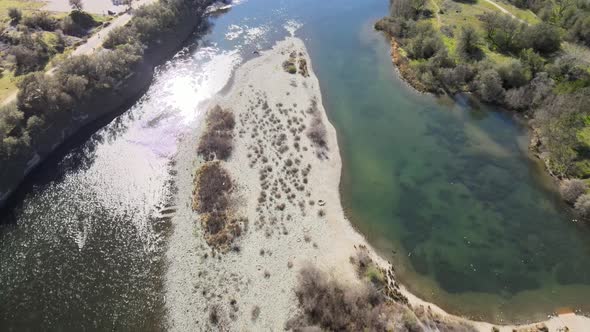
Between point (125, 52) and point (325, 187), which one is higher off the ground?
point (125, 52)

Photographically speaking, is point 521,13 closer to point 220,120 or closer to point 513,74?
point 513,74

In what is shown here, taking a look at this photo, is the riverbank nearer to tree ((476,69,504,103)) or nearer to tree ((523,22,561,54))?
tree ((476,69,504,103))

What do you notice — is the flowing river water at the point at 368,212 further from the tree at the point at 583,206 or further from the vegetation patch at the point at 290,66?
the vegetation patch at the point at 290,66

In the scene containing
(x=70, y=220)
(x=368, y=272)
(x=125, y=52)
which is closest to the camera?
(x=368, y=272)

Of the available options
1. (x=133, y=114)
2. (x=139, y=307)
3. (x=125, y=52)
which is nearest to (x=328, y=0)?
(x=125, y=52)

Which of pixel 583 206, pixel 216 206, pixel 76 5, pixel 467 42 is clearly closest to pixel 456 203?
pixel 583 206

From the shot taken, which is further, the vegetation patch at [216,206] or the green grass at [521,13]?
the green grass at [521,13]

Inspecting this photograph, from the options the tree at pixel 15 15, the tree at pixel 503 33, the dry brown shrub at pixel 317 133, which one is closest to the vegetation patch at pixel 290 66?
the dry brown shrub at pixel 317 133

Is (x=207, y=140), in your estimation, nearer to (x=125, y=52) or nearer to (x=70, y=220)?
(x=70, y=220)
